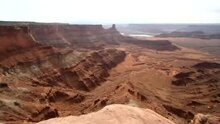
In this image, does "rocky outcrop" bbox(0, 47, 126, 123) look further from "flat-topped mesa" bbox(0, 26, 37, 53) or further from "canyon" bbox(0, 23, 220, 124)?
"flat-topped mesa" bbox(0, 26, 37, 53)

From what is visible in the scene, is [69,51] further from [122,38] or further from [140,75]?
[122,38]

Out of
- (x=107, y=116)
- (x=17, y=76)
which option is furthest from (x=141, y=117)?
(x=17, y=76)

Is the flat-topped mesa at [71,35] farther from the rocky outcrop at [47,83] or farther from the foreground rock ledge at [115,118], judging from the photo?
the foreground rock ledge at [115,118]

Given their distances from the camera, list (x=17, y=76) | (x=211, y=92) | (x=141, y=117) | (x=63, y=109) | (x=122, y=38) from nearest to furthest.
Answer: (x=141, y=117), (x=63, y=109), (x=17, y=76), (x=211, y=92), (x=122, y=38)

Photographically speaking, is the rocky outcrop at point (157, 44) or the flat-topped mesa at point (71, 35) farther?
the rocky outcrop at point (157, 44)

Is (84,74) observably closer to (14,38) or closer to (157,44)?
(14,38)

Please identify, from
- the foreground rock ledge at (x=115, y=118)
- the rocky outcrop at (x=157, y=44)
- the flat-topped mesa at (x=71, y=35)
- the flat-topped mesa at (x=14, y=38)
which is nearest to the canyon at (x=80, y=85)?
the flat-topped mesa at (x=14, y=38)

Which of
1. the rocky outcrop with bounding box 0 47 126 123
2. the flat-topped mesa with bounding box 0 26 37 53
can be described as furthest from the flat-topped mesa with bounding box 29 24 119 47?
the flat-topped mesa with bounding box 0 26 37 53
